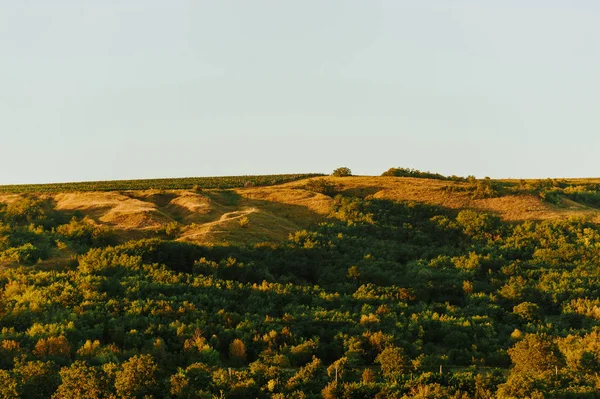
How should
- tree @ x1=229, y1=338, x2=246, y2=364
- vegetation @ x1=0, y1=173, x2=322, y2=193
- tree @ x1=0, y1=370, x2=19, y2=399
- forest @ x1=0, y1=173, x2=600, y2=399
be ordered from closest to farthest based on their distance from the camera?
tree @ x1=0, y1=370, x2=19, y2=399 < forest @ x1=0, y1=173, x2=600, y2=399 < tree @ x1=229, y1=338, x2=246, y2=364 < vegetation @ x1=0, y1=173, x2=322, y2=193

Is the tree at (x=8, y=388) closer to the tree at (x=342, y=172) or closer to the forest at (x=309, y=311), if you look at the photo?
the forest at (x=309, y=311)

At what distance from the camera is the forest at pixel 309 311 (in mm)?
20016

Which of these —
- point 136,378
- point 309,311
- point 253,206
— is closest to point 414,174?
point 253,206

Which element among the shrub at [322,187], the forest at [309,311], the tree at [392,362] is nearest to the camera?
the forest at [309,311]

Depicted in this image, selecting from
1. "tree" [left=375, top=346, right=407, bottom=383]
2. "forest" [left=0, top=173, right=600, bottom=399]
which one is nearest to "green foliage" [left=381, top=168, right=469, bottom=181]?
"forest" [left=0, top=173, right=600, bottom=399]

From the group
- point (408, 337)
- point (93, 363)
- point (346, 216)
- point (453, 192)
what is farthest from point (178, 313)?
point (453, 192)

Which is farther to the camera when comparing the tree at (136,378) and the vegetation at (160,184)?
the vegetation at (160,184)

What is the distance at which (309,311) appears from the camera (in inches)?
1109

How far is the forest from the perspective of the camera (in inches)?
788

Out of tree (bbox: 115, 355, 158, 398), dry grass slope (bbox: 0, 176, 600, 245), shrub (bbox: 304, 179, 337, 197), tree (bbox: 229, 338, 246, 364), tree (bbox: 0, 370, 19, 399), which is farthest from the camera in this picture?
shrub (bbox: 304, 179, 337, 197)

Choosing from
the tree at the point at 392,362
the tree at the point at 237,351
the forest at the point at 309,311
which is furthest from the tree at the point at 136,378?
the tree at the point at 392,362

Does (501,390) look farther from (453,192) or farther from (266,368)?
(453,192)

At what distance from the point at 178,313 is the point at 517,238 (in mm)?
27192

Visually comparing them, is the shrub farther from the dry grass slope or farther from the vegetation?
the vegetation
